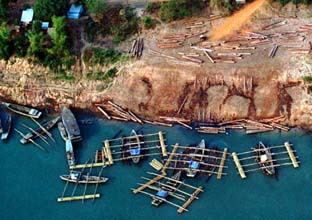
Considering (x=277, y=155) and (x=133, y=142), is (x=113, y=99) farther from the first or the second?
(x=277, y=155)

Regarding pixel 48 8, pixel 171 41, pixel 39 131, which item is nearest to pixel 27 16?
pixel 48 8

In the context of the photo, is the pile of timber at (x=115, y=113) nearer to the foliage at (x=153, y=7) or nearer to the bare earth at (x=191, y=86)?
the bare earth at (x=191, y=86)

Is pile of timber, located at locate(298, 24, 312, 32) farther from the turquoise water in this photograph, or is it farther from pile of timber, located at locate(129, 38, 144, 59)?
pile of timber, located at locate(129, 38, 144, 59)

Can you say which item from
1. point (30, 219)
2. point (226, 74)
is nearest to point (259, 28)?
point (226, 74)

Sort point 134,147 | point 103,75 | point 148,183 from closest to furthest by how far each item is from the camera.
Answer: point 148,183, point 134,147, point 103,75

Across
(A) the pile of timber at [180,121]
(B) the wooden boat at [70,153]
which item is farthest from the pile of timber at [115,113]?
(B) the wooden boat at [70,153]

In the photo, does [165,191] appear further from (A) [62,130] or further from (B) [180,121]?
(A) [62,130]

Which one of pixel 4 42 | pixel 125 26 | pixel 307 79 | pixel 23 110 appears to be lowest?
pixel 23 110
